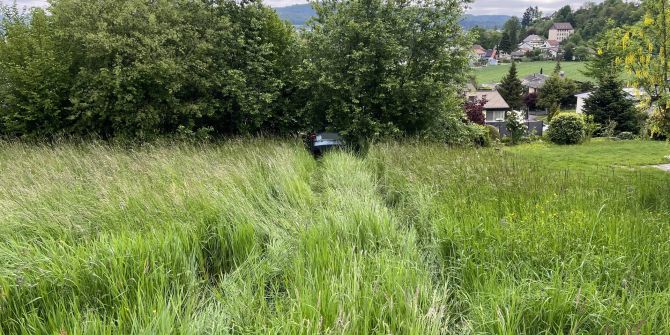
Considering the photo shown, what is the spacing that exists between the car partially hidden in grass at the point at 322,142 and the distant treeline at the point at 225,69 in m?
0.31

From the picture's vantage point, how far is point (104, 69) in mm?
8633

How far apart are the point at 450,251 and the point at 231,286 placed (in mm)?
1864

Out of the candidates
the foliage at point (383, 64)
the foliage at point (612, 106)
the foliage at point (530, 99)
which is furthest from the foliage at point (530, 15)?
the foliage at point (383, 64)

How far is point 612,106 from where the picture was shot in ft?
95.1

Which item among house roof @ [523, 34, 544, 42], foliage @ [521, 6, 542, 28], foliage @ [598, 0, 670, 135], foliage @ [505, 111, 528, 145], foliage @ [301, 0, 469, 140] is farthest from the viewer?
foliage @ [521, 6, 542, 28]

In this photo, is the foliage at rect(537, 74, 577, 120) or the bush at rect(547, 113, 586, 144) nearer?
the bush at rect(547, 113, 586, 144)

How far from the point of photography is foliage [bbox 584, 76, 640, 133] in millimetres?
28281

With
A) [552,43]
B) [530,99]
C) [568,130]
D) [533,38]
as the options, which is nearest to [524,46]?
[533,38]

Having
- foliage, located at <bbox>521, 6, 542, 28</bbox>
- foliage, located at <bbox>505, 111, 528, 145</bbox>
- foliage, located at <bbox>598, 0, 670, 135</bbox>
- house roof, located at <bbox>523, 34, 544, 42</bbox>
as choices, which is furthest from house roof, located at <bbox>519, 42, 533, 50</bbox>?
foliage, located at <bbox>598, 0, 670, 135</bbox>

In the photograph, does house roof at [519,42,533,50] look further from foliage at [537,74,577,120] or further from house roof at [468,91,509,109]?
house roof at [468,91,509,109]

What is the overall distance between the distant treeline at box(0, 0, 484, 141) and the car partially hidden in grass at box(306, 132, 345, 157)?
31cm

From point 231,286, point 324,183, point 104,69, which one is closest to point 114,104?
point 104,69

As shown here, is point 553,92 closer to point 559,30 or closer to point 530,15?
point 559,30

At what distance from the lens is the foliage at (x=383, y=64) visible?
993 cm
